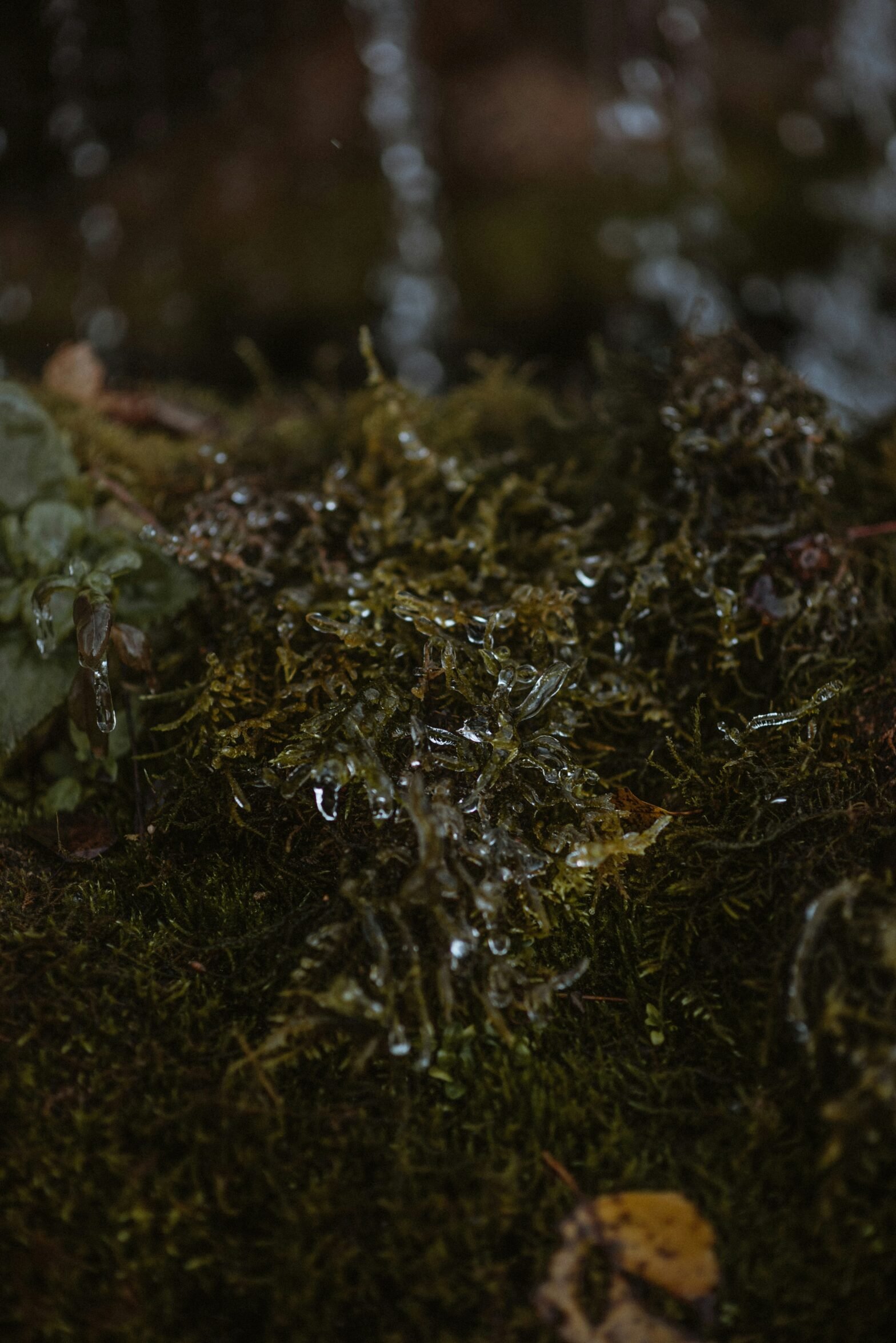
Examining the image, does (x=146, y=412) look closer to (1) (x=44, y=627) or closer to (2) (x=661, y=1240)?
(1) (x=44, y=627)

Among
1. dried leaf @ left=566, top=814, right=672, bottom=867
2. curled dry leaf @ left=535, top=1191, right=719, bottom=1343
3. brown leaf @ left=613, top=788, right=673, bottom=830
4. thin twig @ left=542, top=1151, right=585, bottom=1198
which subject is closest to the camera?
curled dry leaf @ left=535, top=1191, right=719, bottom=1343

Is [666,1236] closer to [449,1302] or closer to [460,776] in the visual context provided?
[449,1302]

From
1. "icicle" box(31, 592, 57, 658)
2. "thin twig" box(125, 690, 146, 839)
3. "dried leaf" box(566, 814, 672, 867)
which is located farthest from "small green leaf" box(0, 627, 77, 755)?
"dried leaf" box(566, 814, 672, 867)

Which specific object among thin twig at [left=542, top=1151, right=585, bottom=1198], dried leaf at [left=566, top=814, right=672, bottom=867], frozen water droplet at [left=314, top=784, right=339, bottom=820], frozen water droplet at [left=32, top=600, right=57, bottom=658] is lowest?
thin twig at [left=542, top=1151, right=585, bottom=1198]

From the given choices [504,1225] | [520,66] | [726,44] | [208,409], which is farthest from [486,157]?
[504,1225]

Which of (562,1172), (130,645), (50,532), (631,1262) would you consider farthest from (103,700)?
(631,1262)

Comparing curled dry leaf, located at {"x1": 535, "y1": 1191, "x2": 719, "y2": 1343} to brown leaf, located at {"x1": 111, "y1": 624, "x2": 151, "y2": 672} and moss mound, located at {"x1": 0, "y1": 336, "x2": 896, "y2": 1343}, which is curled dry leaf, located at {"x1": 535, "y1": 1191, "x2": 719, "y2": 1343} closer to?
moss mound, located at {"x1": 0, "y1": 336, "x2": 896, "y2": 1343}

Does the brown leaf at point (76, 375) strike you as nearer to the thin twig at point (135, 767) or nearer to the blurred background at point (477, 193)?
the thin twig at point (135, 767)
